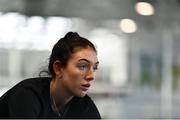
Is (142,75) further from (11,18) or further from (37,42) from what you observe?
(11,18)

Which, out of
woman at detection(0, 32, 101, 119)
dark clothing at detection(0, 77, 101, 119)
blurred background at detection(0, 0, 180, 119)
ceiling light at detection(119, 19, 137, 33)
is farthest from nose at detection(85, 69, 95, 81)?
ceiling light at detection(119, 19, 137, 33)

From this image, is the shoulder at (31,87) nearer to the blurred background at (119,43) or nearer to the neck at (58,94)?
the neck at (58,94)

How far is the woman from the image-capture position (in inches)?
39.3

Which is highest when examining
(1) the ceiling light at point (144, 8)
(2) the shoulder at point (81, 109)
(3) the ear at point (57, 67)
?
(1) the ceiling light at point (144, 8)

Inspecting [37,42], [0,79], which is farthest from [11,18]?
[0,79]

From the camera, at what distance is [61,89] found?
Result: 1.08m

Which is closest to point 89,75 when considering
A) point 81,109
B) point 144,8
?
point 81,109

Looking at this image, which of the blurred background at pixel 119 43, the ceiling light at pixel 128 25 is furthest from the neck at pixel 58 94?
the ceiling light at pixel 128 25

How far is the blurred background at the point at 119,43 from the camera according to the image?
2625 millimetres

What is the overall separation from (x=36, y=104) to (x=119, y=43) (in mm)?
1973

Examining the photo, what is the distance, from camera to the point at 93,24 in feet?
9.29

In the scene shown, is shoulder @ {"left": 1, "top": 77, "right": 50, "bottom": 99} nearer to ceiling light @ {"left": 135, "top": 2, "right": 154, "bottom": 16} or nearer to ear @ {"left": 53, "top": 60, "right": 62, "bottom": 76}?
ear @ {"left": 53, "top": 60, "right": 62, "bottom": 76}

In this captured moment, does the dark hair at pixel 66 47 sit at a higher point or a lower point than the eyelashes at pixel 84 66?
higher

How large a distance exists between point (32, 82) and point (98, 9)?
1.79 meters
